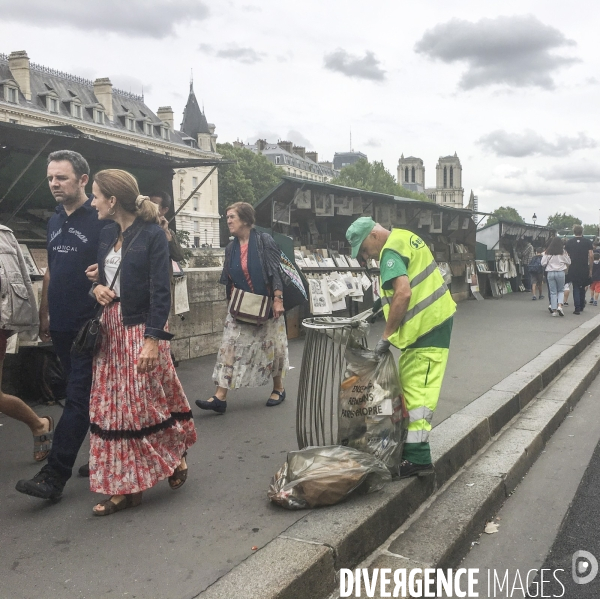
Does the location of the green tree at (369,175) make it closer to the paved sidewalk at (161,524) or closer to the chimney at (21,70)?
the chimney at (21,70)

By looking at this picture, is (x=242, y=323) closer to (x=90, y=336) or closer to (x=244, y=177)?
(x=90, y=336)

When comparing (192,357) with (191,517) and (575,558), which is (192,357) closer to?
(191,517)

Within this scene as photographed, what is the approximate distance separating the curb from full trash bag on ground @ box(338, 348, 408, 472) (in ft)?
0.86

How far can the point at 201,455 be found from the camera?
432cm

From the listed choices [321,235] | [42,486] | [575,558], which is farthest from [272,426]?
[321,235]

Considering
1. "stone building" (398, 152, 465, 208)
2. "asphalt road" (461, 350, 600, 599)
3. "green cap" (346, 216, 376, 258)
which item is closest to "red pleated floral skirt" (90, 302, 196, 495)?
"green cap" (346, 216, 376, 258)

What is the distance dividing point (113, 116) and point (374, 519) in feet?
231

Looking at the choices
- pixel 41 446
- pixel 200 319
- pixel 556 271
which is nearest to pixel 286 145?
pixel 556 271

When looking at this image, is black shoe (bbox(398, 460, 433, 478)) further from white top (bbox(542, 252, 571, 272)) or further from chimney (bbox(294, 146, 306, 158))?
chimney (bbox(294, 146, 306, 158))

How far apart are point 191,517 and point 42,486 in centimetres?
80

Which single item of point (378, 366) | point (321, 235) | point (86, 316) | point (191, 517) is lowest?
point (191, 517)

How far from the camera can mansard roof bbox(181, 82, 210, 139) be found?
270 feet

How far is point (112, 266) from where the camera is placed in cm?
350

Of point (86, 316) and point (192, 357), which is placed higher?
point (86, 316)
